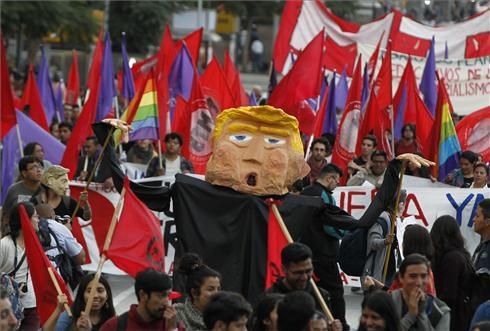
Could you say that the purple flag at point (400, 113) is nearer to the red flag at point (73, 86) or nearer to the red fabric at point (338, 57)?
the red fabric at point (338, 57)

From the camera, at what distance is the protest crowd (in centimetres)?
820

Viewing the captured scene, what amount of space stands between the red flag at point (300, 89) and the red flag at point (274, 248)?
26.9 feet

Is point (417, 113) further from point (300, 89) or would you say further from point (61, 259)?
point (61, 259)

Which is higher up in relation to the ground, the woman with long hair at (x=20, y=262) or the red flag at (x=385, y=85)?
the red flag at (x=385, y=85)

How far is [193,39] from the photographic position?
22266 mm

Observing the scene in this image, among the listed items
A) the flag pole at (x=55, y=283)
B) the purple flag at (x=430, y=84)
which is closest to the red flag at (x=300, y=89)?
the purple flag at (x=430, y=84)

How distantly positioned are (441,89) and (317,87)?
2816 millimetres

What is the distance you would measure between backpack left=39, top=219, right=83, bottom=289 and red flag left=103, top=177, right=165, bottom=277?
1.31 metres

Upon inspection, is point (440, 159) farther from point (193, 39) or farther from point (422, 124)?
point (193, 39)

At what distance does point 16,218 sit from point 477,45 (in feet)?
47.5

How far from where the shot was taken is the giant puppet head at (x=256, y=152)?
10.4 metres

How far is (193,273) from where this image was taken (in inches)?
336

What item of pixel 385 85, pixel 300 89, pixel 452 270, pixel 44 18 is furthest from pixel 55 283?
pixel 44 18

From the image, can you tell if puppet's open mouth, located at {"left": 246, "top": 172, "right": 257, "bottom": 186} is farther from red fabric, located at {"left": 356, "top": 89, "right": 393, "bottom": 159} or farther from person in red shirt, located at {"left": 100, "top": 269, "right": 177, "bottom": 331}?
red fabric, located at {"left": 356, "top": 89, "right": 393, "bottom": 159}
